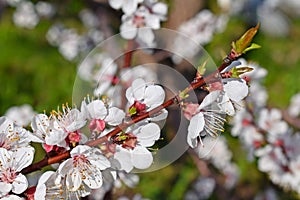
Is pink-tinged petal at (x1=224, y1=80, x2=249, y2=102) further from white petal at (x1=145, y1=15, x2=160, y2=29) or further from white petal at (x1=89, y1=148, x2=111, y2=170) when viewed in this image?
white petal at (x1=145, y1=15, x2=160, y2=29)

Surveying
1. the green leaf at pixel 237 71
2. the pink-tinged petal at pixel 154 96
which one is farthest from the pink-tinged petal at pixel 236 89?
the pink-tinged petal at pixel 154 96

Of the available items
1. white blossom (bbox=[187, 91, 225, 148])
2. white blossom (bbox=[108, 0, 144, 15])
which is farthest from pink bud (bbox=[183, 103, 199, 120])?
white blossom (bbox=[108, 0, 144, 15])

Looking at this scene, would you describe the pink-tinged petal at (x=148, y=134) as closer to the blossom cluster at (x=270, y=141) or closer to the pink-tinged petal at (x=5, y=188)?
the pink-tinged petal at (x=5, y=188)

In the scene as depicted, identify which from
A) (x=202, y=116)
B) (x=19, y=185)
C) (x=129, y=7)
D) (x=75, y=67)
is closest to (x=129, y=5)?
(x=129, y=7)

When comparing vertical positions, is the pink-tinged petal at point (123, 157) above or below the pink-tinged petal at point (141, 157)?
above

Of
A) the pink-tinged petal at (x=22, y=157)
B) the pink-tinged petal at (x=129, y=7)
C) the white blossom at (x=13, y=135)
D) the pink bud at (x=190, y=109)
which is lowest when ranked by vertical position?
the pink bud at (x=190, y=109)

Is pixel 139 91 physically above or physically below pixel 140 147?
above

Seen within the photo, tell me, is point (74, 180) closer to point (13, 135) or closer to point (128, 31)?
point (13, 135)

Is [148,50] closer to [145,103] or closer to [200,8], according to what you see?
[145,103]
